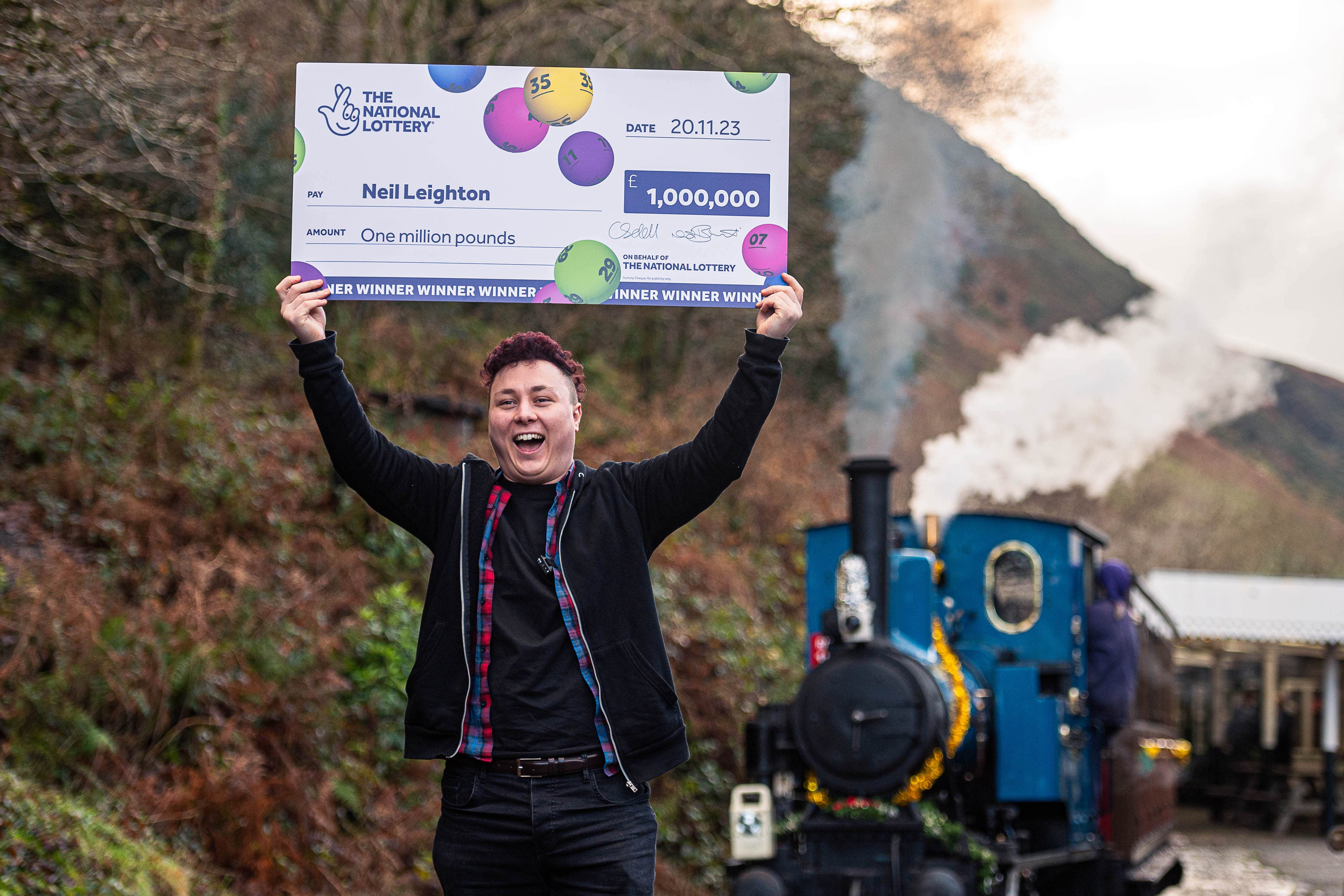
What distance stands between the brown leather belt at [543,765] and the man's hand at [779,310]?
3.37 feet

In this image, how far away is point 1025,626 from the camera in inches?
362

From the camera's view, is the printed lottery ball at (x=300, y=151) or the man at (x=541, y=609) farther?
the printed lottery ball at (x=300, y=151)

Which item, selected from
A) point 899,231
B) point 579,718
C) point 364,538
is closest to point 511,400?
point 579,718

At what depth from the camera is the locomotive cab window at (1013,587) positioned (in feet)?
30.1

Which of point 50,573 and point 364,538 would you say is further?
point 364,538

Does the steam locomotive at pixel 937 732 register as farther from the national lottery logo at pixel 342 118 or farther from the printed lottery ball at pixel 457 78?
the national lottery logo at pixel 342 118

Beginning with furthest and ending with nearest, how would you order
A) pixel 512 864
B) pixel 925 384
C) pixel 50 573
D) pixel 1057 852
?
pixel 925 384 < pixel 1057 852 < pixel 50 573 < pixel 512 864

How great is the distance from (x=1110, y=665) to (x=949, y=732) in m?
2.09

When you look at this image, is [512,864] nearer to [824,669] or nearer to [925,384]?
[824,669]

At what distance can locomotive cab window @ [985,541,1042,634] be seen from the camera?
30.1 ft

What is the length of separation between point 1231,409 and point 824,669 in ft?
22.5

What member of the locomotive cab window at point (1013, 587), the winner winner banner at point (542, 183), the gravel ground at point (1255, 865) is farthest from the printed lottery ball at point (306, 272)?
the gravel ground at point (1255, 865)

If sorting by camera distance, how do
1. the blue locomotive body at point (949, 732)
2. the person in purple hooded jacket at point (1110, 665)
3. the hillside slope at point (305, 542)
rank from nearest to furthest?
the hillside slope at point (305, 542)
the blue locomotive body at point (949, 732)
the person in purple hooded jacket at point (1110, 665)
